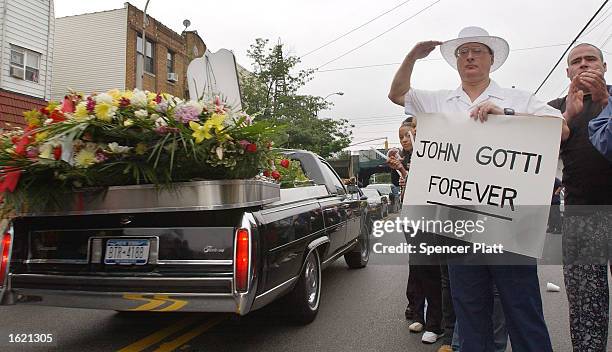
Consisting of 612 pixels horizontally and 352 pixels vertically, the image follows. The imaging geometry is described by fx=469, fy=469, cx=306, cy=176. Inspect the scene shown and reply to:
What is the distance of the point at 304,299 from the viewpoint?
414cm

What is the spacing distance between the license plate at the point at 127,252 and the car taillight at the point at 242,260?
0.64m

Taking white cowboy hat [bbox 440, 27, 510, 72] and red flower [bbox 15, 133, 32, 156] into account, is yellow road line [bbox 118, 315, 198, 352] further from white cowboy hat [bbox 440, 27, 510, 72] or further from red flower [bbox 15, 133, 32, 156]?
white cowboy hat [bbox 440, 27, 510, 72]

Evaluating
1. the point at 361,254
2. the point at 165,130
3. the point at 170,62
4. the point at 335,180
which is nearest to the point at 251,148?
the point at 165,130

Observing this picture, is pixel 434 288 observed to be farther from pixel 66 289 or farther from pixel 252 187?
pixel 66 289

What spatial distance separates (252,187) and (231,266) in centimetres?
57

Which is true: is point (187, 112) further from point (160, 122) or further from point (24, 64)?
point (24, 64)

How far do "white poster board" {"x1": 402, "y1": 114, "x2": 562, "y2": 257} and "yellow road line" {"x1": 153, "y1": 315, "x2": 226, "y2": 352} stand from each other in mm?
2270

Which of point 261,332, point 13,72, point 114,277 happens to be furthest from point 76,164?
point 13,72

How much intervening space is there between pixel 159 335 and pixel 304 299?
4.15 ft

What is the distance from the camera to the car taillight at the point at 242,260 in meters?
2.97

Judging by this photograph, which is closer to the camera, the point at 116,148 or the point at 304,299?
the point at 116,148

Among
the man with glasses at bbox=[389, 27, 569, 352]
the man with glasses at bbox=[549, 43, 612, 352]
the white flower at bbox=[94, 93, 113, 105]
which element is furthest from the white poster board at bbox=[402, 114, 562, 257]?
the white flower at bbox=[94, 93, 113, 105]

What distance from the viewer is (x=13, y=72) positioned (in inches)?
515

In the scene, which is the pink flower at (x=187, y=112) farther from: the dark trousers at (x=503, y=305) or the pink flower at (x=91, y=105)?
the dark trousers at (x=503, y=305)
